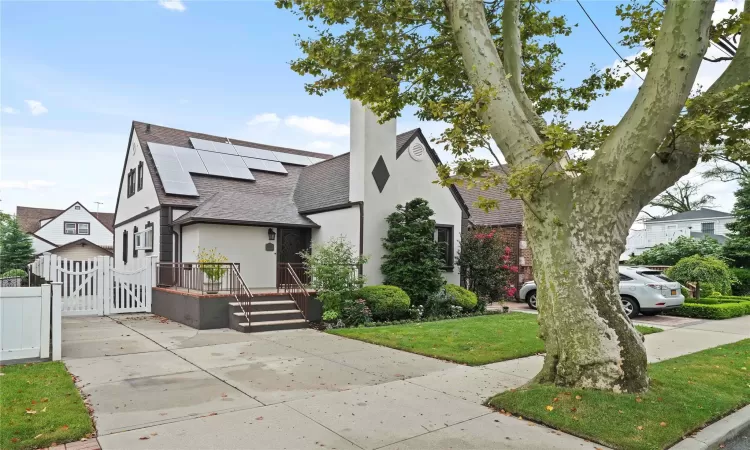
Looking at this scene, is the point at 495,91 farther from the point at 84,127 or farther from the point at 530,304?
the point at 84,127

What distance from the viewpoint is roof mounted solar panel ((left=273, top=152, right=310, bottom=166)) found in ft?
64.2

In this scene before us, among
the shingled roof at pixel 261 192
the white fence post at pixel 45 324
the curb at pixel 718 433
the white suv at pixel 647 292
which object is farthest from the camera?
the shingled roof at pixel 261 192

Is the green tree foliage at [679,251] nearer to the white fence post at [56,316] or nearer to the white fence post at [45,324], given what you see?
the white fence post at [56,316]

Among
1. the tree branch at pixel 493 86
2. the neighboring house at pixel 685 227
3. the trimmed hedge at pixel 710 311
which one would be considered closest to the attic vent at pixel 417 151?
the tree branch at pixel 493 86

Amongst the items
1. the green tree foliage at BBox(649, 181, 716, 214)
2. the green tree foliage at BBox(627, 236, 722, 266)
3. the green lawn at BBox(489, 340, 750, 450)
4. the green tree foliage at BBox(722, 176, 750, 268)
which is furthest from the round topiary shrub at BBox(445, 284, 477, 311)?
the green tree foliage at BBox(649, 181, 716, 214)

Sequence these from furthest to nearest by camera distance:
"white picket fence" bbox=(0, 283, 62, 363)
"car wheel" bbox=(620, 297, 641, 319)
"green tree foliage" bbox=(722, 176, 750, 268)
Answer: "green tree foliage" bbox=(722, 176, 750, 268), "car wheel" bbox=(620, 297, 641, 319), "white picket fence" bbox=(0, 283, 62, 363)

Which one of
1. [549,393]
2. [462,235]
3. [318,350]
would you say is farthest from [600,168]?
[462,235]

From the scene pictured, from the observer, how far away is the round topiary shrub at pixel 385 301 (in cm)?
1188

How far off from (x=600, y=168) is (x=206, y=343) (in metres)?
7.59

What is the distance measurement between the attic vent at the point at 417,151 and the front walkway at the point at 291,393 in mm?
6869

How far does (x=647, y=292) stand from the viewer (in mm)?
13250

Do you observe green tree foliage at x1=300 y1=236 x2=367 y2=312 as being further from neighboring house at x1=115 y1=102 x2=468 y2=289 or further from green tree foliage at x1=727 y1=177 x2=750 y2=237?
green tree foliage at x1=727 y1=177 x2=750 y2=237

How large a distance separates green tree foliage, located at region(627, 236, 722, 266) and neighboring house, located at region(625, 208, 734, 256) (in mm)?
10761

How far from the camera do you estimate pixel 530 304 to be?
1630cm
